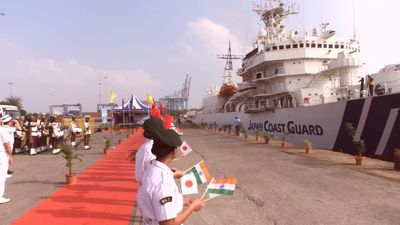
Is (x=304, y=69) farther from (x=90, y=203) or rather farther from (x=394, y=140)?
(x=90, y=203)

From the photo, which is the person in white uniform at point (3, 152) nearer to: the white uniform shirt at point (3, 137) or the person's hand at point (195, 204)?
the white uniform shirt at point (3, 137)

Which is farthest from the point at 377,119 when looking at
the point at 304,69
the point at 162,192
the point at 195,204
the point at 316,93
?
the point at 162,192

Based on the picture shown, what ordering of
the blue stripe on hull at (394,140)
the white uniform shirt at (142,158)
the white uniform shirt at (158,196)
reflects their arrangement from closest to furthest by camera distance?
the white uniform shirt at (158,196), the white uniform shirt at (142,158), the blue stripe on hull at (394,140)

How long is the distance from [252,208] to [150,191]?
191 inches

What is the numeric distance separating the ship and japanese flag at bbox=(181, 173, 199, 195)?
1318cm

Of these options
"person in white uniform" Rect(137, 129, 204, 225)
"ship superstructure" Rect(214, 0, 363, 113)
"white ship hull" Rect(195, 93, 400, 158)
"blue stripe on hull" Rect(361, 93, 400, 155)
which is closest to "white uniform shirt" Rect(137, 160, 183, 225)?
"person in white uniform" Rect(137, 129, 204, 225)

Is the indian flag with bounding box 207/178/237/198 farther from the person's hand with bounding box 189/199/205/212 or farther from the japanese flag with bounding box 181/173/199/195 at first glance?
the person's hand with bounding box 189/199/205/212

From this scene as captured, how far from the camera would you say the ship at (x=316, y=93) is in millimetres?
15891

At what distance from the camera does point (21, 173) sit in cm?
1161

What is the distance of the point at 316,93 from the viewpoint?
79.9 ft

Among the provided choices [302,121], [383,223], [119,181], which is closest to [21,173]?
[119,181]

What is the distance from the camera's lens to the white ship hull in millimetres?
15012

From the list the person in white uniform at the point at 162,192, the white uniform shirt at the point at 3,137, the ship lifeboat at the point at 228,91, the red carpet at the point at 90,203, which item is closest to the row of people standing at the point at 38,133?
the red carpet at the point at 90,203

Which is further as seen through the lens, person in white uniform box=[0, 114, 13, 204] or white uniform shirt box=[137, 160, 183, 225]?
person in white uniform box=[0, 114, 13, 204]
